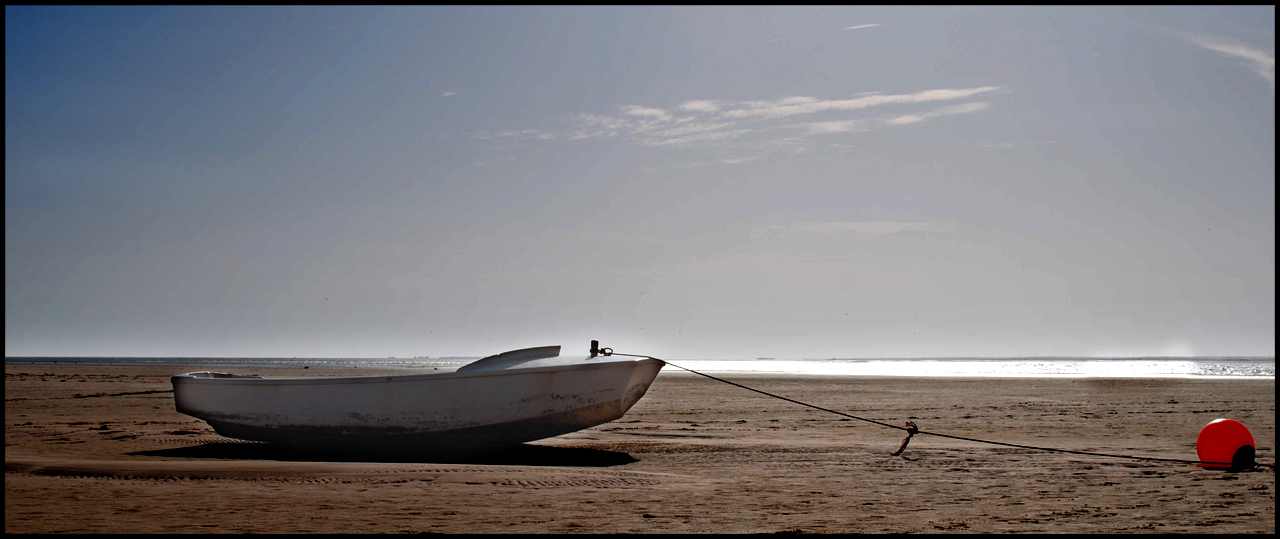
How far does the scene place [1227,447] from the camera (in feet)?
27.6

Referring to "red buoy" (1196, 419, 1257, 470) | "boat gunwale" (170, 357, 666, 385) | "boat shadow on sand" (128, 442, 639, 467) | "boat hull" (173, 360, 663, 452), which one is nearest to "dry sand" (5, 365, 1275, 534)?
"boat shadow on sand" (128, 442, 639, 467)

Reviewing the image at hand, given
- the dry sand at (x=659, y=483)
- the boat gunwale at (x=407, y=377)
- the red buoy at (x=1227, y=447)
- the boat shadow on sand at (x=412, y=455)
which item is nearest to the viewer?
the dry sand at (x=659, y=483)

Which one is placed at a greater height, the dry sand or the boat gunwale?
the boat gunwale

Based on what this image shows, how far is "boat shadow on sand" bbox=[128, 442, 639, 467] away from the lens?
9.84 metres

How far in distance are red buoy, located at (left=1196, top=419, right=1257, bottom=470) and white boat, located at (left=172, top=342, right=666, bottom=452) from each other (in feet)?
20.6

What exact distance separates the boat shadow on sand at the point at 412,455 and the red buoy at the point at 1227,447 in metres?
6.06

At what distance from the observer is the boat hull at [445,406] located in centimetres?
1065

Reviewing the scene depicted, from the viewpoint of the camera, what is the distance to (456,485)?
7.53 meters

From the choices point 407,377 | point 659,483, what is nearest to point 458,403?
point 407,377

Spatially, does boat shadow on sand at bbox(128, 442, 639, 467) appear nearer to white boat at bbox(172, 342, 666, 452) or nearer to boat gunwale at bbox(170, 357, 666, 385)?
white boat at bbox(172, 342, 666, 452)

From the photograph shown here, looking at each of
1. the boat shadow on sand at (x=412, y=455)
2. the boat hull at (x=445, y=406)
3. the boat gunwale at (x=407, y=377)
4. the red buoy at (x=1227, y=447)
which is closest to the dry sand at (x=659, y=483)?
the boat shadow on sand at (x=412, y=455)

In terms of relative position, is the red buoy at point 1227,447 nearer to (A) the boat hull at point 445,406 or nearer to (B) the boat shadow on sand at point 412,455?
(B) the boat shadow on sand at point 412,455

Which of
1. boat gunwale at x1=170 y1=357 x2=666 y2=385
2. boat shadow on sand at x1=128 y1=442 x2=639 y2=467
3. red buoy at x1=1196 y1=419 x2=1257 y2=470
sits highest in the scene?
boat gunwale at x1=170 y1=357 x2=666 y2=385

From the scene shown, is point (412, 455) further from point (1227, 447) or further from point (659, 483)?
point (1227, 447)
